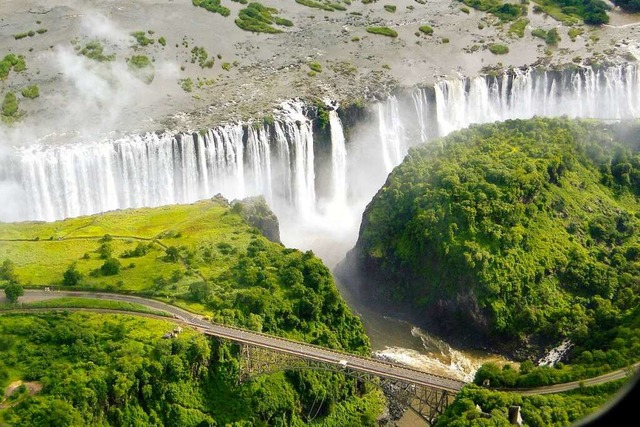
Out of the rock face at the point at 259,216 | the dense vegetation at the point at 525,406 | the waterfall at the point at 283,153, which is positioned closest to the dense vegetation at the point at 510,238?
the rock face at the point at 259,216

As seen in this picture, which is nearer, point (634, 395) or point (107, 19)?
point (634, 395)

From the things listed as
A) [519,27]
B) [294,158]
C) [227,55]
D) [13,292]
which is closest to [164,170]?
[294,158]

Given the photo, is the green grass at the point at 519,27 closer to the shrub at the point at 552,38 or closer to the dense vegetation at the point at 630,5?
the shrub at the point at 552,38

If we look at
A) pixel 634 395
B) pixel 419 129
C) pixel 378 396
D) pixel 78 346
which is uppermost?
pixel 634 395

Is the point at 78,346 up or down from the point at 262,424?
up

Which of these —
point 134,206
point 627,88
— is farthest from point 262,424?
point 627,88

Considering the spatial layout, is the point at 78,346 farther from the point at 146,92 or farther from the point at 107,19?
the point at 107,19

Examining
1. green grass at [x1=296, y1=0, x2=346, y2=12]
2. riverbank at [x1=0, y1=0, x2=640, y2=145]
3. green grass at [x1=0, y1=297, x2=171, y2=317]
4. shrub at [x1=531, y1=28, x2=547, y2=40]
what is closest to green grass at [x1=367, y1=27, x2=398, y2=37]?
riverbank at [x1=0, y1=0, x2=640, y2=145]
